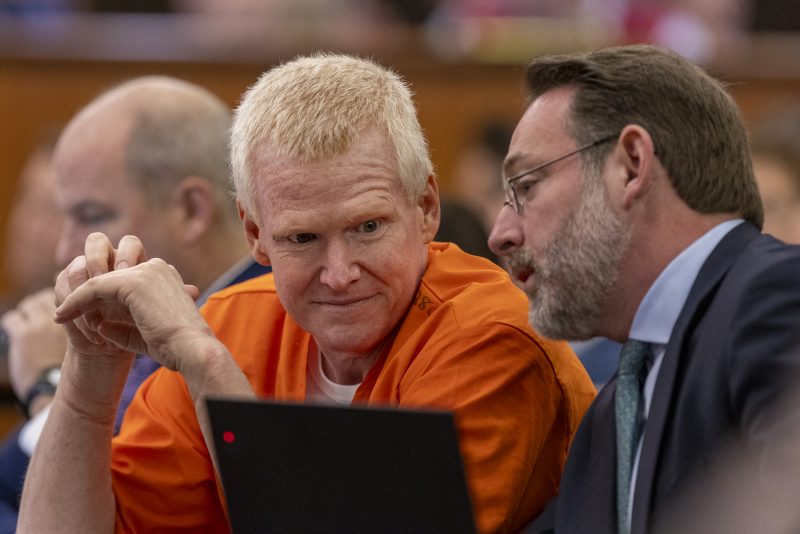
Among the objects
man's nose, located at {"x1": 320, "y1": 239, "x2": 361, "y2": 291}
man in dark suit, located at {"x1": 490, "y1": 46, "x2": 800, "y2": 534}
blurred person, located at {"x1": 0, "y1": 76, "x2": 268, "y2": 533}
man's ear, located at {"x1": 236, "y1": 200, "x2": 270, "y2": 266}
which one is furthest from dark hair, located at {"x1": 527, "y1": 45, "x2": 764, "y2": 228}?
blurred person, located at {"x1": 0, "y1": 76, "x2": 268, "y2": 533}

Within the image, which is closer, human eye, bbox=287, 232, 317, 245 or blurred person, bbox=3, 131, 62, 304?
human eye, bbox=287, 232, 317, 245

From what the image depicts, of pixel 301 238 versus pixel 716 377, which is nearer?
pixel 716 377

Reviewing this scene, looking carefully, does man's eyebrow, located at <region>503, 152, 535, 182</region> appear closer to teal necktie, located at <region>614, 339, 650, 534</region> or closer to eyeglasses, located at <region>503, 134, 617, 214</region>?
eyeglasses, located at <region>503, 134, 617, 214</region>

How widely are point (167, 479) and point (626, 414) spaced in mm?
788

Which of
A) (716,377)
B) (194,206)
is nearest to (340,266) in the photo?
(716,377)

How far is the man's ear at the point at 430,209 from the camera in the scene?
2.08 metres

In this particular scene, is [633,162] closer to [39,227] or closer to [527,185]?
[527,185]

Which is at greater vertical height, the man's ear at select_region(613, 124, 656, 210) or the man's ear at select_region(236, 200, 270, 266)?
the man's ear at select_region(613, 124, 656, 210)

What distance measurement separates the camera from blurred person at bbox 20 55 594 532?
1922mm

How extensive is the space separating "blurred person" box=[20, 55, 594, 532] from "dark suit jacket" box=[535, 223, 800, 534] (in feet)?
0.60

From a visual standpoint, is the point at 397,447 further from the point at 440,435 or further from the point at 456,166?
the point at 456,166

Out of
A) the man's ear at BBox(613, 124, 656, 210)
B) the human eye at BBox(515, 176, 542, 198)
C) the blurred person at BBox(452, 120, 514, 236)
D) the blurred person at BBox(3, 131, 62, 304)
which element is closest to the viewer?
the man's ear at BBox(613, 124, 656, 210)

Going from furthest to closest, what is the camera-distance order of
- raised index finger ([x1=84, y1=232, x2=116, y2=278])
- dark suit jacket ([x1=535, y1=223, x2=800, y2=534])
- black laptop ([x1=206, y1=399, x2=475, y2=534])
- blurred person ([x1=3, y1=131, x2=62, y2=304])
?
1. blurred person ([x1=3, y1=131, x2=62, y2=304])
2. raised index finger ([x1=84, y1=232, x2=116, y2=278])
3. dark suit jacket ([x1=535, y1=223, x2=800, y2=534])
4. black laptop ([x1=206, y1=399, x2=475, y2=534])

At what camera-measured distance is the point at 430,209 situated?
2.10 m
